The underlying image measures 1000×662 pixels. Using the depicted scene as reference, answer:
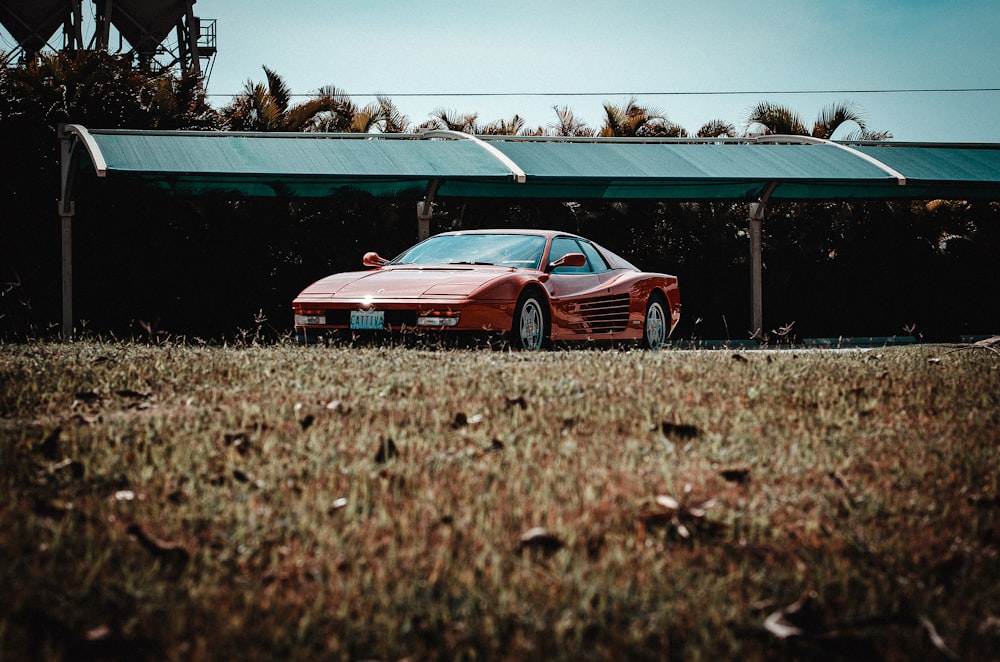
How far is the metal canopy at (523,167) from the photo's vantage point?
1488cm

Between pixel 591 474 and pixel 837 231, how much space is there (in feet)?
56.1

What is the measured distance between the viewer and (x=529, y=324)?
10.6m

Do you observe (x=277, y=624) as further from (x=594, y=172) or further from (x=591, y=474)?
(x=594, y=172)

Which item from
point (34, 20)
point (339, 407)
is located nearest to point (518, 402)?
point (339, 407)

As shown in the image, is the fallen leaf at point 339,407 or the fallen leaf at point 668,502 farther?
the fallen leaf at point 339,407

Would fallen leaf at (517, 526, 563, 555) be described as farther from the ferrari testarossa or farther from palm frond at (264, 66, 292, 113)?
palm frond at (264, 66, 292, 113)

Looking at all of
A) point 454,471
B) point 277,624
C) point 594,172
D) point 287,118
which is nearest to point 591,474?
point 454,471

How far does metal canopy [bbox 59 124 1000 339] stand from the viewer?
1488 centimetres

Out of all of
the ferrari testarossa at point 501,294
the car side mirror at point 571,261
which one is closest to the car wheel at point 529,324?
Answer: the ferrari testarossa at point 501,294

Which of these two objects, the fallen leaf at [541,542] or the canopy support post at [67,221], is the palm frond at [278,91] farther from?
the fallen leaf at [541,542]

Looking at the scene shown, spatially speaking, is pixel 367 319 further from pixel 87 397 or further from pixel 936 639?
pixel 936 639

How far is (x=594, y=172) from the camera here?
15.9 m

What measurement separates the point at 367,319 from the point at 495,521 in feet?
22.1

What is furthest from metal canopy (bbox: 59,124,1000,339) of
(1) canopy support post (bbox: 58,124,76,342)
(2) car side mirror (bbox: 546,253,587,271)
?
(2) car side mirror (bbox: 546,253,587,271)
